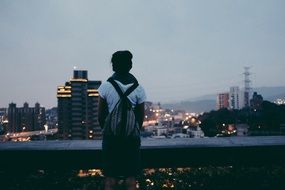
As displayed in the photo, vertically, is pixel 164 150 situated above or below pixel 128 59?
below

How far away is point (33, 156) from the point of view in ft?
16.5

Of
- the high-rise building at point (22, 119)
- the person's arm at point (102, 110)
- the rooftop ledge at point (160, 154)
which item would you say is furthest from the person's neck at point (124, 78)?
the high-rise building at point (22, 119)

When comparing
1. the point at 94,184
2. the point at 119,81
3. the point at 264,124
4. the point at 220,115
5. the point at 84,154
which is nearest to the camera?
the point at 119,81

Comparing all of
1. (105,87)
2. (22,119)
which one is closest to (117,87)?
(105,87)

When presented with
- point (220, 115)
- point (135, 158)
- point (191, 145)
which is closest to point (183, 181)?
point (191, 145)

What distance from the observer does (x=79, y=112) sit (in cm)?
14088

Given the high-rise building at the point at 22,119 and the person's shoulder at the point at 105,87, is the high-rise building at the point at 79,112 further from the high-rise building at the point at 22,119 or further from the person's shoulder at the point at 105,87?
the person's shoulder at the point at 105,87

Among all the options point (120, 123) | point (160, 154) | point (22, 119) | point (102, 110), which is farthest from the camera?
point (22, 119)

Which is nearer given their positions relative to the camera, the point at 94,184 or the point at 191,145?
the point at 191,145

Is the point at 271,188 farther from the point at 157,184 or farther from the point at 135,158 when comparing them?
the point at 135,158

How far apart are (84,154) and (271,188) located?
3034mm

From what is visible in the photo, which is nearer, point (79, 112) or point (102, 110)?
point (102, 110)

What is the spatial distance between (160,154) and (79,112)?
454ft

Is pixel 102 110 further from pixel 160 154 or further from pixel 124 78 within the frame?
pixel 160 154
